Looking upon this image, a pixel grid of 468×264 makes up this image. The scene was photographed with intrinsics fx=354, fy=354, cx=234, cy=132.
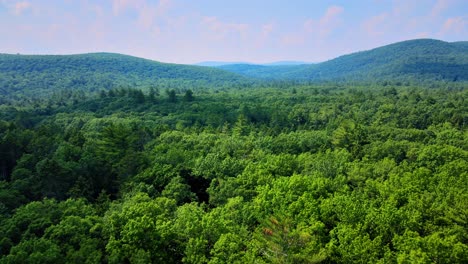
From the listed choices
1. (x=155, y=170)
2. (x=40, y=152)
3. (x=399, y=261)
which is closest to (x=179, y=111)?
(x=40, y=152)

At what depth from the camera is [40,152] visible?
52750mm

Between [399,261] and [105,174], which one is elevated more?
[399,261]

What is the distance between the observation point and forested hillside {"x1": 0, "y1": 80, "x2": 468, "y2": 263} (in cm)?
2652

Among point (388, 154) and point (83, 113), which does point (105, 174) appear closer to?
point (388, 154)

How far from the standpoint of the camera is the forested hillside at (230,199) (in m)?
26.5

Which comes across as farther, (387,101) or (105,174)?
(387,101)

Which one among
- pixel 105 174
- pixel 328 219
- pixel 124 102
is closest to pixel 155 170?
pixel 105 174

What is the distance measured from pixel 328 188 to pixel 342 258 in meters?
13.3

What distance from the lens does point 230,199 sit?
118ft

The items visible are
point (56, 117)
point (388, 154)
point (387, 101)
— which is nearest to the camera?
point (388, 154)

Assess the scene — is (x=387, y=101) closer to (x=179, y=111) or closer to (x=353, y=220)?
Result: (x=179, y=111)

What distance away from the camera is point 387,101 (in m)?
118

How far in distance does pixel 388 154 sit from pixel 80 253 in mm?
49052

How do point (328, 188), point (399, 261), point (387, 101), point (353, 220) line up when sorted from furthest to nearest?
point (387, 101) → point (328, 188) → point (353, 220) → point (399, 261)
